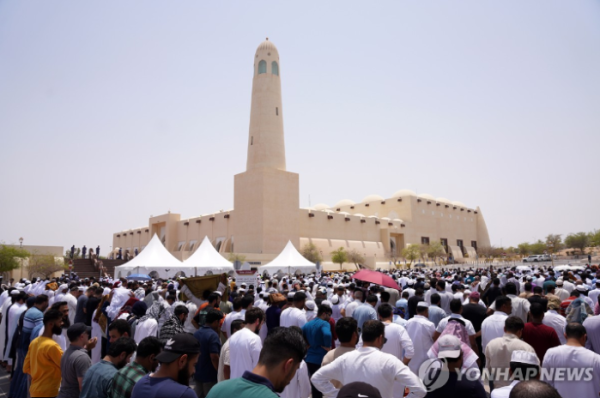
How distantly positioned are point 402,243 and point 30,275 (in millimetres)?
46898

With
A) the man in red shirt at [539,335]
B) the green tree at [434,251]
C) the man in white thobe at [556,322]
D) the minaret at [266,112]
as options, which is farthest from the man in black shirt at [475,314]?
the green tree at [434,251]

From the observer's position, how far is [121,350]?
11.7 feet

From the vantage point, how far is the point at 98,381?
335 centimetres

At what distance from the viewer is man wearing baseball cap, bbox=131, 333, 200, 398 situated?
103 inches

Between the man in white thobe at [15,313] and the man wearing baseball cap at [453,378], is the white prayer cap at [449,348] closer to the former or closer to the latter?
the man wearing baseball cap at [453,378]

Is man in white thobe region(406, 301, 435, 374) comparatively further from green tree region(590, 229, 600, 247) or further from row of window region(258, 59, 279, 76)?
green tree region(590, 229, 600, 247)

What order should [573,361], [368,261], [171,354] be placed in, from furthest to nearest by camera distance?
[368,261] → [573,361] → [171,354]

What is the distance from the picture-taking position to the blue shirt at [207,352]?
16.7 feet

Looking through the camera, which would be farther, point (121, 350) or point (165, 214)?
point (165, 214)

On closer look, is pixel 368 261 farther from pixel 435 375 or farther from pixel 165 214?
pixel 435 375

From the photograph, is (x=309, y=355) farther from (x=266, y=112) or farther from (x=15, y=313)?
(x=266, y=112)

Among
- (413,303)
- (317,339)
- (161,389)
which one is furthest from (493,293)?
(161,389)

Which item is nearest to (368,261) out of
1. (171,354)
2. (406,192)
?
(406,192)

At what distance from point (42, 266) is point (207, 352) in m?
37.9
